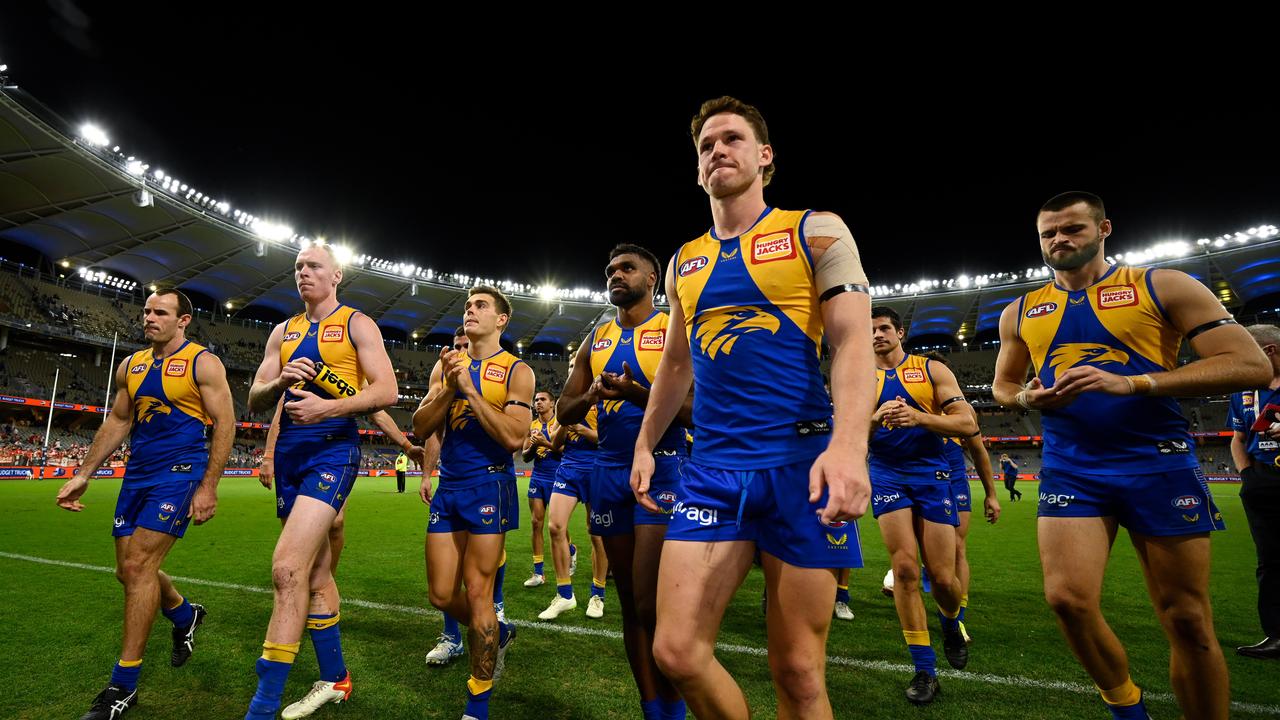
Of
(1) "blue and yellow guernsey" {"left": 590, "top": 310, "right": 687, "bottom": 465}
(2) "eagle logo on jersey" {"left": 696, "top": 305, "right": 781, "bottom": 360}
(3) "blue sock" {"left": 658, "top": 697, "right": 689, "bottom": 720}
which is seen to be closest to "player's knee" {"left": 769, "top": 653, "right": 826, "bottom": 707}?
(2) "eagle logo on jersey" {"left": 696, "top": 305, "right": 781, "bottom": 360}

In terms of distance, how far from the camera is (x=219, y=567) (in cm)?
878

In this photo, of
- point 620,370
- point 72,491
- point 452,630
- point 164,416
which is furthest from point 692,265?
point 72,491

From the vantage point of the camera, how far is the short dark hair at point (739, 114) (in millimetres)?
2818

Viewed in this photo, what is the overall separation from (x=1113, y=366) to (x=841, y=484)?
8.32 feet

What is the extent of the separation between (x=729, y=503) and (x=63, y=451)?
4641 centimetres

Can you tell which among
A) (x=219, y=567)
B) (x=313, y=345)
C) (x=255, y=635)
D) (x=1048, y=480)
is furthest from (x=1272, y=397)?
(x=219, y=567)

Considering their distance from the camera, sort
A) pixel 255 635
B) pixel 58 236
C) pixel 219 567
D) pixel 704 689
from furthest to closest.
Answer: pixel 58 236, pixel 219 567, pixel 255 635, pixel 704 689

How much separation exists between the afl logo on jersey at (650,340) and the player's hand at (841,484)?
8.11 ft

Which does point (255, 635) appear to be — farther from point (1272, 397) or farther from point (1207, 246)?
point (1207, 246)

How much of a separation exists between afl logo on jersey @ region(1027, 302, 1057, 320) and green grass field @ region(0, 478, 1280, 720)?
2602mm

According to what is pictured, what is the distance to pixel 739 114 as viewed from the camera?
2807mm

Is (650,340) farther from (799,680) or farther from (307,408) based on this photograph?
(799,680)

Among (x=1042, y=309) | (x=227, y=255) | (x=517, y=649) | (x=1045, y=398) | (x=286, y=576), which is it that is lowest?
(x=517, y=649)

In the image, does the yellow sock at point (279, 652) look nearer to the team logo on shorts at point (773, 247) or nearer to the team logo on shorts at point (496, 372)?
the team logo on shorts at point (496, 372)
